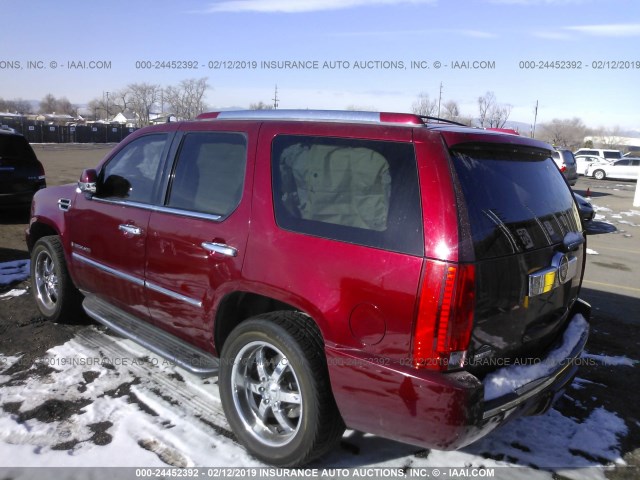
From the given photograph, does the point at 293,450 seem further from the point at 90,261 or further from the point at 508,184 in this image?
the point at 90,261

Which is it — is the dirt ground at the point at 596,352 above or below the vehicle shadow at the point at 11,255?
below

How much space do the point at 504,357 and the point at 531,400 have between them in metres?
0.28

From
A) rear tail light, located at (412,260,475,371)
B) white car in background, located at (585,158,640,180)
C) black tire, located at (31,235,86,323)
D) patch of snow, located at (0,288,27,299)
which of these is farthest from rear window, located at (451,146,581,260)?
white car in background, located at (585,158,640,180)

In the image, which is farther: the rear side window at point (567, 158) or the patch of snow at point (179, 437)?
the rear side window at point (567, 158)

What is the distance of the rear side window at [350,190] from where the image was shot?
7.84ft

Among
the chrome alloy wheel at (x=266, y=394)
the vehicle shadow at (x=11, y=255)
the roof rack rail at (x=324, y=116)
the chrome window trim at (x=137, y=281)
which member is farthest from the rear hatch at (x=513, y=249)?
the vehicle shadow at (x=11, y=255)

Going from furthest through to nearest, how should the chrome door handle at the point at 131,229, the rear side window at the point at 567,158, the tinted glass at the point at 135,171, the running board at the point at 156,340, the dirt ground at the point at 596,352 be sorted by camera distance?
the rear side window at the point at 567,158, the tinted glass at the point at 135,171, the chrome door handle at the point at 131,229, the dirt ground at the point at 596,352, the running board at the point at 156,340

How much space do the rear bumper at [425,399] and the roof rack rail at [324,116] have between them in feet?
3.90

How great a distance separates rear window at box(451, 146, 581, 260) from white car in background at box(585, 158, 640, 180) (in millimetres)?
34788

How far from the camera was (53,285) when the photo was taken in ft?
15.8

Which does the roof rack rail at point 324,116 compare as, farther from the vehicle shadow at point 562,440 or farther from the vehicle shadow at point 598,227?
the vehicle shadow at point 598,227

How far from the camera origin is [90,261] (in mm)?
4145

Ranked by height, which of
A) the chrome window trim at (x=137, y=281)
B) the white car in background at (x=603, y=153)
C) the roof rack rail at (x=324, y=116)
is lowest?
the chrome window trim at (x=137, y=281)

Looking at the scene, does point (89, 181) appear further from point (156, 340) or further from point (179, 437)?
point (179, 437)
